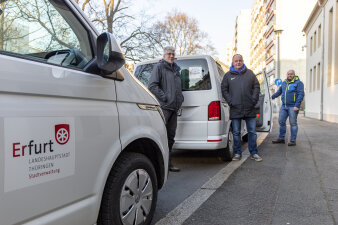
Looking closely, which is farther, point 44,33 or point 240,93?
point 240,93

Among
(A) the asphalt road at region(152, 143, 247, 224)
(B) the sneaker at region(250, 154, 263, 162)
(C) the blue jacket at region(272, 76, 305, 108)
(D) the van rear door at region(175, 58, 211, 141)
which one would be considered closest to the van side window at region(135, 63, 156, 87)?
(D) the van rear door at region(175, 58, 211, 141)

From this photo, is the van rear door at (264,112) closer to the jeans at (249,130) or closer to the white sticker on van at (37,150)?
the jeans at (249,130)

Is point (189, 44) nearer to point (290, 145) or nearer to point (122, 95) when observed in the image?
point (290, 145)

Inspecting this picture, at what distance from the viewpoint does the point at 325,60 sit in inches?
695

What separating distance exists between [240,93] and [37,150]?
425 cm

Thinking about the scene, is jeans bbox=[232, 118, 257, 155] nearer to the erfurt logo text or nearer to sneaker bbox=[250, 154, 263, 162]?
sneaker bbox=[250, 154, 263, 162]

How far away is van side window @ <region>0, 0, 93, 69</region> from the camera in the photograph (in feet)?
5.65

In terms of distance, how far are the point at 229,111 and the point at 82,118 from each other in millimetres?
4026

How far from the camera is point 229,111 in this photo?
549 cm

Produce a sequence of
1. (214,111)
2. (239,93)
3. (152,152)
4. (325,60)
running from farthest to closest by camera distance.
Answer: (325,60) → (239,93) → (214,111) → (152,152)

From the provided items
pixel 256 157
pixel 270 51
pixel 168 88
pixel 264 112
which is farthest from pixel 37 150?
pixel 270 51

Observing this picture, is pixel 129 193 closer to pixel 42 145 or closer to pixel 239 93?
pixel 42 145

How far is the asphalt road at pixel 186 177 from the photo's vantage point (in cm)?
344

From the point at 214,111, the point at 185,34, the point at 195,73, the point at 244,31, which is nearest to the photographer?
the point at 214,111
